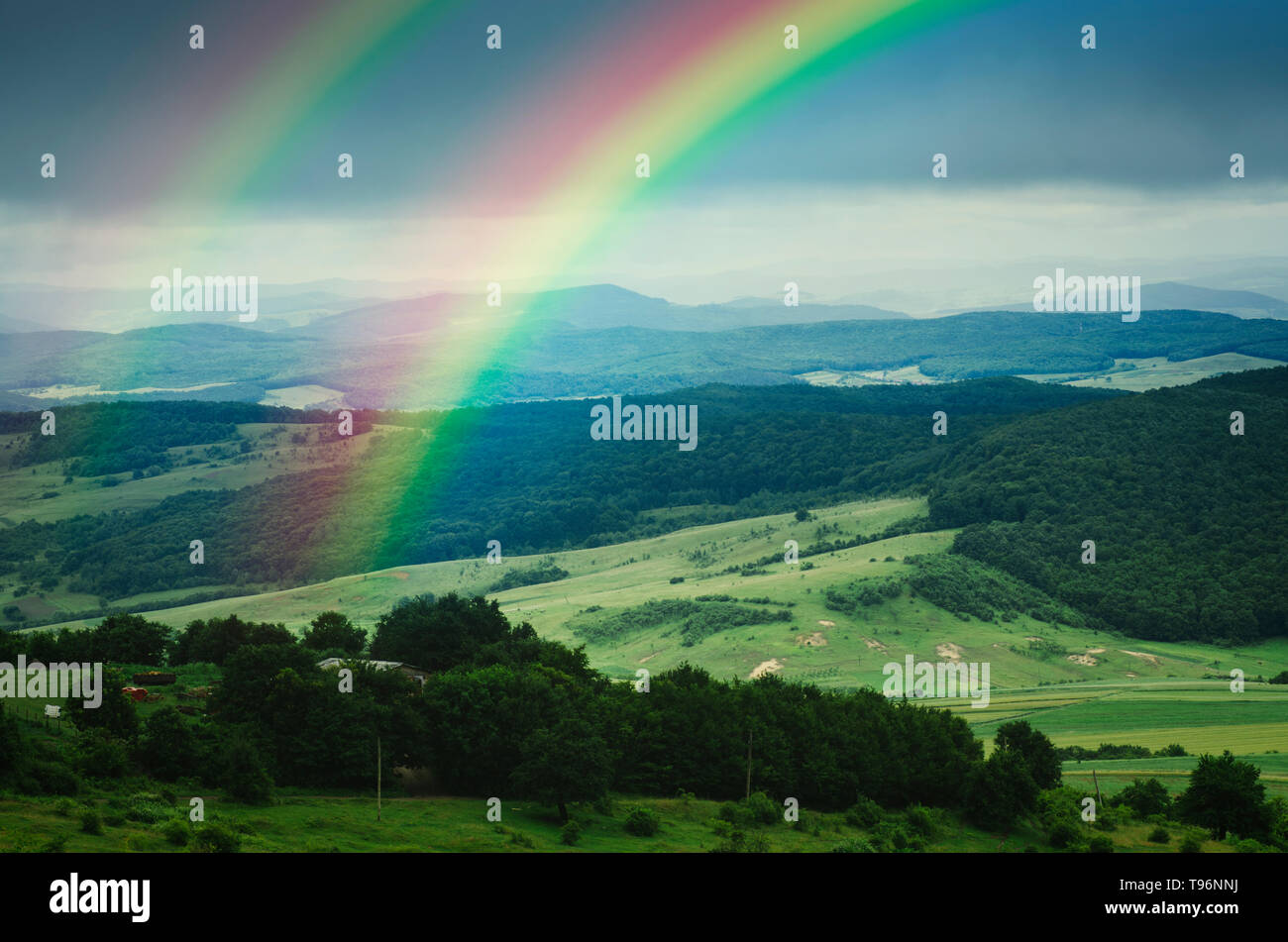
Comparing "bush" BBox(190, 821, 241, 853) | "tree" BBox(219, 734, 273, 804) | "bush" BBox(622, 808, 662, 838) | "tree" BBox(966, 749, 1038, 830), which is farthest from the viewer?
"tree" BBox(966, 749, 1038, 830)

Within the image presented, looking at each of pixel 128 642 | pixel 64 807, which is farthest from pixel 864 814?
pixel 128 642

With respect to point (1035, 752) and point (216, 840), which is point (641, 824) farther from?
point (1035, 752)

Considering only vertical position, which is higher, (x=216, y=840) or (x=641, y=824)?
(x=216, y=840)

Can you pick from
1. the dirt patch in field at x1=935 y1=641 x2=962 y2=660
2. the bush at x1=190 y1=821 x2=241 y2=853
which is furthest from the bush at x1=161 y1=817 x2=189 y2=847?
the dirt patch in field at x1=935 y1=641 x2=962 y2=660

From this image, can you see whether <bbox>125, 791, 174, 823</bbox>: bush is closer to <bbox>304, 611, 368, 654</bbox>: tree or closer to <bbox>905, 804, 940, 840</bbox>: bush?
<bbox>304, 611, 368, 654</bbox>: tree

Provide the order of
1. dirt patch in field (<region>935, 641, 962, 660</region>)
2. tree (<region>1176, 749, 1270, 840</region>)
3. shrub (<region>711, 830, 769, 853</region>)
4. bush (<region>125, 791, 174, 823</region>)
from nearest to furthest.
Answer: bush (<region>125, 791, 174, 823</region>) → shrub (<region>711, 830, 769, 853</region>) → tree (<region>1176, 749, 1270, 840</region>) → dirt patch in field (<region>935, 641, 962, 660</region>)

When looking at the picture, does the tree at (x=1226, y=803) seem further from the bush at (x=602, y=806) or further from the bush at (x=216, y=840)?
the bush at (x=216, y=840)

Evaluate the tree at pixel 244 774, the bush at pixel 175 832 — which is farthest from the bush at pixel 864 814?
the bush at pixel 175 832
